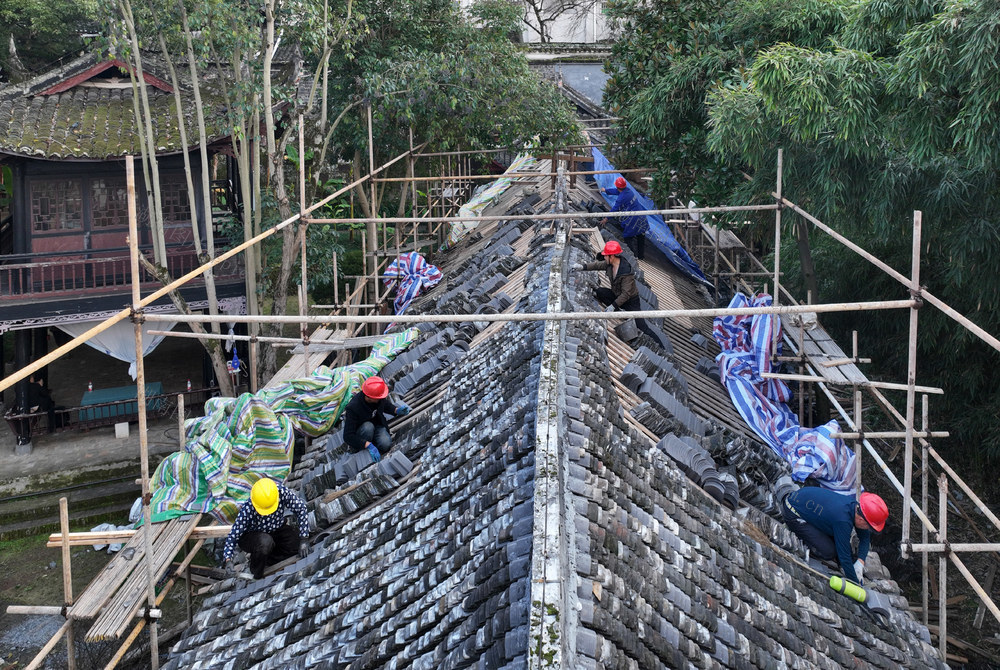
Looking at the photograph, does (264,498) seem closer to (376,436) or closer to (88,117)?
(376,436)

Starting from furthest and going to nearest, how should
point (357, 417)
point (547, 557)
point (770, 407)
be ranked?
point (770, 407) < point (357, 417) < point (547, 557)

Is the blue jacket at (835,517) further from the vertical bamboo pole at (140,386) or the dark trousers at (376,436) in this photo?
the vertical bamboo pole at (140,386)

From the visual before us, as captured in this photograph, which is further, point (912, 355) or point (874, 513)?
point (874, 513)

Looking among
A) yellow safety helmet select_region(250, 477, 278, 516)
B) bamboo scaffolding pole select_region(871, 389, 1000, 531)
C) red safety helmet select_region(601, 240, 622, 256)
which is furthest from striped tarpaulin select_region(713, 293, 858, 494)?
yellow safety helmet select_region(250, 477, 278, 516)

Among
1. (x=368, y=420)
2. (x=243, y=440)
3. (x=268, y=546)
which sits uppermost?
(x=368, y=420)

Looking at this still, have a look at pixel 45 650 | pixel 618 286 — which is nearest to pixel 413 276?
pixel 618 286

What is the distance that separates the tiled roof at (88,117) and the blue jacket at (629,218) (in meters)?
7.25

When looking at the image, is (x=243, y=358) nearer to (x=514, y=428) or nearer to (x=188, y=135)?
(x=188, y=135)

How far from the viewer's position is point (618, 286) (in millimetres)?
10477

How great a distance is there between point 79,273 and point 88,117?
311 centimetres

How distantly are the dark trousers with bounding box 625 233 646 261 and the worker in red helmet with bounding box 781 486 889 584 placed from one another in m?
8.37

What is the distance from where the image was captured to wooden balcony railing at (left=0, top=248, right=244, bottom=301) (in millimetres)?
→ 16312

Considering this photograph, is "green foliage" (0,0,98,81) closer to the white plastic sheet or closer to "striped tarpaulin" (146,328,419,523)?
the white plastic sheet

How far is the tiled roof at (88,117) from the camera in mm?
16312
